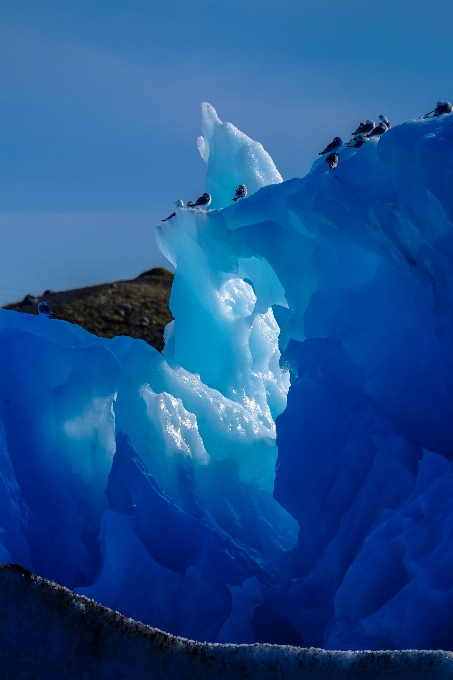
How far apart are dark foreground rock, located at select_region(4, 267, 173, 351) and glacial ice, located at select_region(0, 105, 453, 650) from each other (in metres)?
19.4

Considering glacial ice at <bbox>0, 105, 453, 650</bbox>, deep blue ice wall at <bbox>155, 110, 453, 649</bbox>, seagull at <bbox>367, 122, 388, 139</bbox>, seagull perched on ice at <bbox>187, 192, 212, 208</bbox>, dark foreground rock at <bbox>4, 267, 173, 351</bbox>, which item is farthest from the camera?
dark foreground rock at <bbox>4, 267, 173, 351</bbox>

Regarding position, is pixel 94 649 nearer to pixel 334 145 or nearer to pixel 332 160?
pixel 332 160

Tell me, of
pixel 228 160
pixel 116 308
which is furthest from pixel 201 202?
pixel 116 308

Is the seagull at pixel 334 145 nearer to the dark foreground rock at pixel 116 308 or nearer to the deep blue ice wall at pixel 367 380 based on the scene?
the deep blue ice wall at pixel 367 380

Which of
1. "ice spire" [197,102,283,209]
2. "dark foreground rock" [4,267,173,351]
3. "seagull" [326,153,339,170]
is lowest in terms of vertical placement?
"dark foreground rock" [4,267,173,351]

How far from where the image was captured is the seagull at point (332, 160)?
5.28 m

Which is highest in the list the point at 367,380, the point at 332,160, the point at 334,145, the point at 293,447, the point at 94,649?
the point at 334,145

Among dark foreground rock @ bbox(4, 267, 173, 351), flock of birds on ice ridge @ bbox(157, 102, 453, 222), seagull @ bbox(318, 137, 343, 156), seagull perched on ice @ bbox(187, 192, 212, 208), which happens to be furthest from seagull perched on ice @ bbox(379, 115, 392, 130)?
dark foreground rock @ bbox(4, 267, 173, 351)

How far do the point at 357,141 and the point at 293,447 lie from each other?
1980mm

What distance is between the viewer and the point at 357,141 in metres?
5.38

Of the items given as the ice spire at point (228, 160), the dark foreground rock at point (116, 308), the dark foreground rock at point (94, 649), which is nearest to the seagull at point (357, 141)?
the ice spire at point (228, 160)

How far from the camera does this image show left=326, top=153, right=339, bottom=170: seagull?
5.28m

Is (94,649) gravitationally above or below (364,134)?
below

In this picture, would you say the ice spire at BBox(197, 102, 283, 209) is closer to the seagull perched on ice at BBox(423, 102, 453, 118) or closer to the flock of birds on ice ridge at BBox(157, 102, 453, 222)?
the flock of birds on ice ridge at BBox(157, 102, 453, 222)
